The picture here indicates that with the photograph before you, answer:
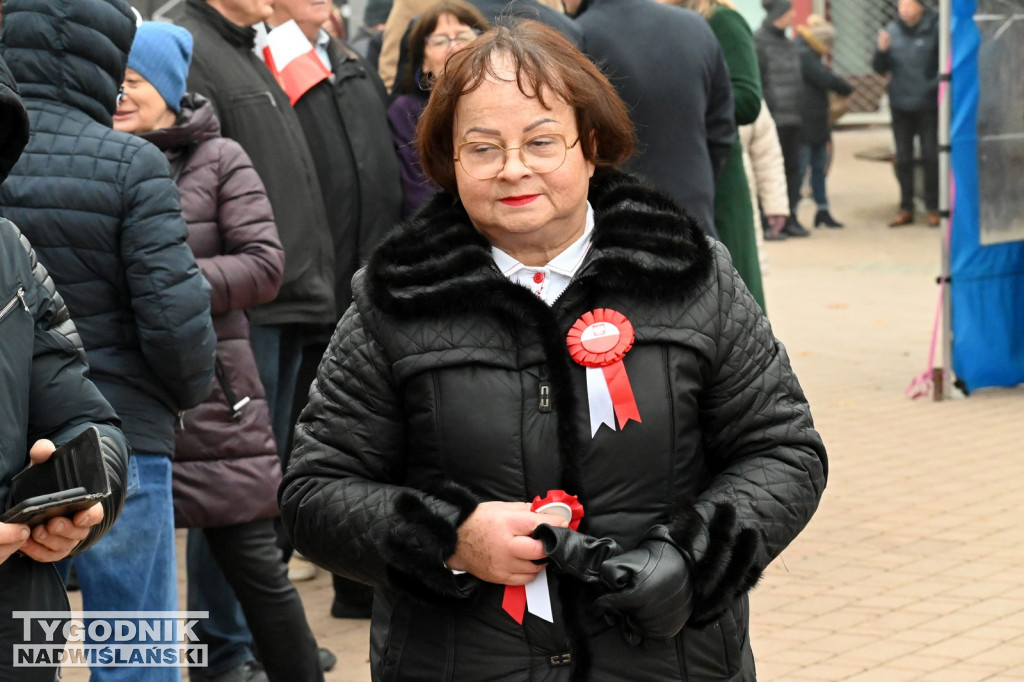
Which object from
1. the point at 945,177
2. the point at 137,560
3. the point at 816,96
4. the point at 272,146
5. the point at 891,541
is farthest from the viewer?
the point at 816,96

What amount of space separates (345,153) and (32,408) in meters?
3.06

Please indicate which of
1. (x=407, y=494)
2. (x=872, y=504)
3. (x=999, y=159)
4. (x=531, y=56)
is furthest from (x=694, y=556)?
(x=999, y=159)

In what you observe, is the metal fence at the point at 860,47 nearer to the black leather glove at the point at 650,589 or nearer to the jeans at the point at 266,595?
the jeans at the point at 266,595

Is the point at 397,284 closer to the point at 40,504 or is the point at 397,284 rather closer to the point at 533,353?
the point at 533,353

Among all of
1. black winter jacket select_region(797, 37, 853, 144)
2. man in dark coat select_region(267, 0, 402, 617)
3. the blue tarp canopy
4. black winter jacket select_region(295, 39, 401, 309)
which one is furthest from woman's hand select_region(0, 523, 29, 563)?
black winter jacket select_region(797, 37, 853, 144)

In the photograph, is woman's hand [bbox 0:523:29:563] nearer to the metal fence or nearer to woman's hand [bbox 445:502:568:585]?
woman's hand [bbox 445:502:568:585]

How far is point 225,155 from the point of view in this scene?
461 centimetres

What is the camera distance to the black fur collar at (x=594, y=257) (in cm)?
268

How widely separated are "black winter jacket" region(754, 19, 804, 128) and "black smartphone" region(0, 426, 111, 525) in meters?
15.1

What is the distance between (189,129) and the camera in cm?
446

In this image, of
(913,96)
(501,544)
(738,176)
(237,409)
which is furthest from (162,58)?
(913,96)

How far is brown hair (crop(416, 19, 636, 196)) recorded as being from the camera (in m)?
2.71

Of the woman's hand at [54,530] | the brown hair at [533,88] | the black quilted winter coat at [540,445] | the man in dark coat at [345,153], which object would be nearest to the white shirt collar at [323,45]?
the man in dark coat at [345,153]

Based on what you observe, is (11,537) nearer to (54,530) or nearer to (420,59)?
(54,530)
